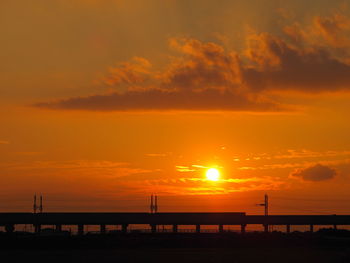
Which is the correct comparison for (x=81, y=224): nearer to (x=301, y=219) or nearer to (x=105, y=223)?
(x=105, y=223)

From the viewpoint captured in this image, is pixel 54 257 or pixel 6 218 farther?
pixel 6 218

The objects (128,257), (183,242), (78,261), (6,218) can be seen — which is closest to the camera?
(78,261)

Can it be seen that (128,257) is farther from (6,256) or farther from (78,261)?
(6,256)

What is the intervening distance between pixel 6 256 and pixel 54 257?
4.29m

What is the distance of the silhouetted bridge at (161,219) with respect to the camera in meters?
139

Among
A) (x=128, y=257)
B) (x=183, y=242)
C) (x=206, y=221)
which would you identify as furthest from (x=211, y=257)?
(x=206, y=221)

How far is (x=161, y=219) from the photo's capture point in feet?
458

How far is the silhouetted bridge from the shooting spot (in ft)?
455

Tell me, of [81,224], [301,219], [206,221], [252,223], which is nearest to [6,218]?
[81,224]

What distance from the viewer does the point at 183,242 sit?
3273 inches

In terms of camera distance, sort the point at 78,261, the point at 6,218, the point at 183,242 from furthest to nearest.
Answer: the point at 6,218, the point at 183,242, the point at 78,261

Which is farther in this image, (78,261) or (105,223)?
(105,223)

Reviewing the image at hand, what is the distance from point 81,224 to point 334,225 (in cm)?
5487

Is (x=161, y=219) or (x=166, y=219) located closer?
(x=161, y=219)
